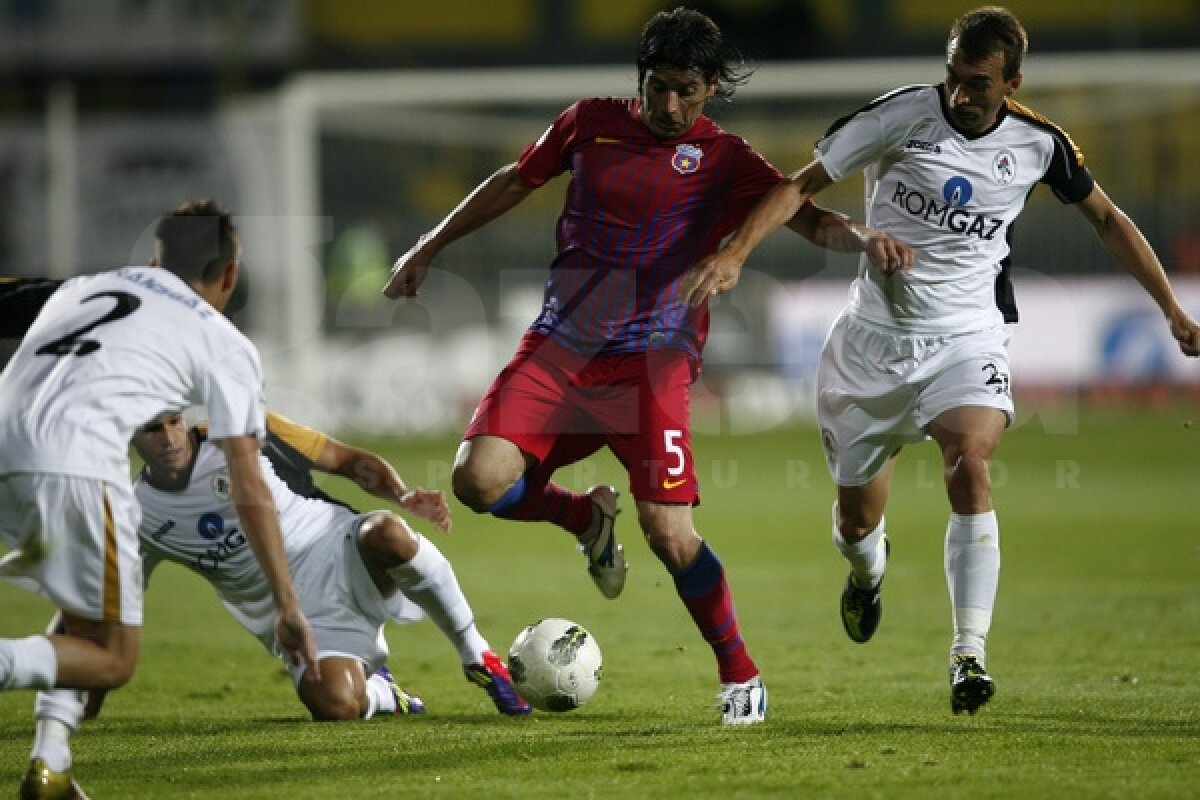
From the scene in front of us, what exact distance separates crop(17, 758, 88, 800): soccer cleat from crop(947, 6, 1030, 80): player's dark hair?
3.83 meters

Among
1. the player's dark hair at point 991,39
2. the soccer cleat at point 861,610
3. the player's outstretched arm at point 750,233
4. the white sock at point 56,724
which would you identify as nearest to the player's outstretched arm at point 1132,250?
the player's dark hair at point 991,39

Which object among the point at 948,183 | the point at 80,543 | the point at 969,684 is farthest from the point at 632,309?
the point at 80,543

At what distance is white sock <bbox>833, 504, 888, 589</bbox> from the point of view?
7320 mm

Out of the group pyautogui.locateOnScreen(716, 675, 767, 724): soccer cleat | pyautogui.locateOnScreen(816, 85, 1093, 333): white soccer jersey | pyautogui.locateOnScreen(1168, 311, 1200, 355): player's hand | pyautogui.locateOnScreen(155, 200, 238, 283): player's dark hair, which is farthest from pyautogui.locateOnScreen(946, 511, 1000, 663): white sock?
pyautogui.locateOnScreen(155, 200, 238, 283): player's dark hair

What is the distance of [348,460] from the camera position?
5.84m

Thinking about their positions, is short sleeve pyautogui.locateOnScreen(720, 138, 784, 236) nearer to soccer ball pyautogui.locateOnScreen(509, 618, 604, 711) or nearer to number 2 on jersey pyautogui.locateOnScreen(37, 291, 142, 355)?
soccer ball pyautogui.locateOnScreen(509, 618, 604, 711)

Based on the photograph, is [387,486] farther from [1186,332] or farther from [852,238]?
[1186,332]

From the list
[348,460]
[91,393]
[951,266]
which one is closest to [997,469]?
[951,266]

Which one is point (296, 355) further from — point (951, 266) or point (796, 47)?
point (951, 266)

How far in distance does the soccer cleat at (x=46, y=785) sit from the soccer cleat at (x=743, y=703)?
2277 mm

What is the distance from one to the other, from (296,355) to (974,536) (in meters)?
15.1

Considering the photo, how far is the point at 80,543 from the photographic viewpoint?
4625 mm

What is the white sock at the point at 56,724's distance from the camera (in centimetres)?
472

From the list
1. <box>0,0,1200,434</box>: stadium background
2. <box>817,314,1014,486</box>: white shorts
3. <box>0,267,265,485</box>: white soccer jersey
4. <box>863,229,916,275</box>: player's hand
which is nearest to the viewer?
<box>0,267,265,485</box>: white soccer jersey
